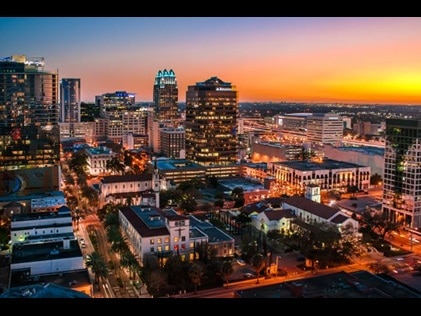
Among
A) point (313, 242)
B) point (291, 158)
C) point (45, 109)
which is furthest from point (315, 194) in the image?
point (45, 109)

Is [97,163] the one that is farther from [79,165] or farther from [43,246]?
[43,246]

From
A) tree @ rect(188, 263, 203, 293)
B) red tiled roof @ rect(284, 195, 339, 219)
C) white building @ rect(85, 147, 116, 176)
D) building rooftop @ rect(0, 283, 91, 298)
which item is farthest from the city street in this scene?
white building @ rect(85, 147, 116, 176)

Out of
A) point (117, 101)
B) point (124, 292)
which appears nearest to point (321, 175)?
point (124, 292)
